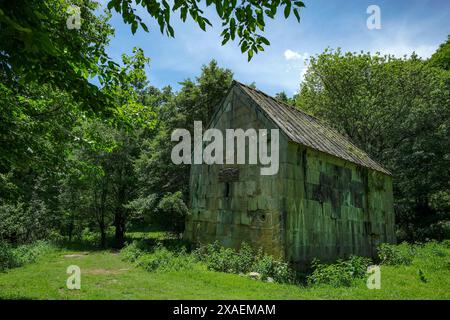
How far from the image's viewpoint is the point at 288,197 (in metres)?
11.4

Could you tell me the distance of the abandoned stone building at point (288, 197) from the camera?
11.5m

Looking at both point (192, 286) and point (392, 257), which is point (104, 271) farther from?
point (392, 257)

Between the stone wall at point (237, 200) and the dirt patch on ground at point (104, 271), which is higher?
the stone wall at point (237, 200)

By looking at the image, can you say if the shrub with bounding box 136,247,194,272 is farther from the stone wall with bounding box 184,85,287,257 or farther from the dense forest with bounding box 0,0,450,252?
the dense forest with bounding box 0,0,450,252

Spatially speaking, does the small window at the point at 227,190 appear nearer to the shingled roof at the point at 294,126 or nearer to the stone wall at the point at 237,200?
the stone wall at the point at 237,200

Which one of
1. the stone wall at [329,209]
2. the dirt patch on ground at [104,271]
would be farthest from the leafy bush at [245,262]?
the dirt patch on ground at [104,271]

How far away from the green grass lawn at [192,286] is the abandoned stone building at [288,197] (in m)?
1.93

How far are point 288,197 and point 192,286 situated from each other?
434 cm

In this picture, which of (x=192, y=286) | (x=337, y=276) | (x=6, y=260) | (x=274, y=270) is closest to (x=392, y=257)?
(x=337, y=276)

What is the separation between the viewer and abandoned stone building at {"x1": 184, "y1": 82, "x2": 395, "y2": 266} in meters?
11.5

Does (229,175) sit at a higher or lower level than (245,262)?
higher

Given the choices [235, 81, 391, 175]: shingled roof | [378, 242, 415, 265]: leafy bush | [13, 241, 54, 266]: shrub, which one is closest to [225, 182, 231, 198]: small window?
[235, 81, 391, 175]: shingled roof

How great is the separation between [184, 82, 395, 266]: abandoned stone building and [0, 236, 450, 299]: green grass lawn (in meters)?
1.93
